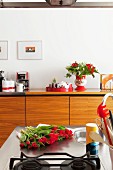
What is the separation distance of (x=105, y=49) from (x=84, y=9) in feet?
2.21

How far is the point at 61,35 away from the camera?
4355mm

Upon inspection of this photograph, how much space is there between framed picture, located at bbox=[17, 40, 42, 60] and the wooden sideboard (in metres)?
0.76

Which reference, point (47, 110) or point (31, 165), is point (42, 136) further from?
point (47, 110)

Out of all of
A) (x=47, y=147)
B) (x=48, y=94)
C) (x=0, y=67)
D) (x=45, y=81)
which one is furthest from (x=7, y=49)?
(x=47, y=147)

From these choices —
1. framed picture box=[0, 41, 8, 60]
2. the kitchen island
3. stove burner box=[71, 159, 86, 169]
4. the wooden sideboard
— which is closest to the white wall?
framed picture box=[0, 41, 8, 60]

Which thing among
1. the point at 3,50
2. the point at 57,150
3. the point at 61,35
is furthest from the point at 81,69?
the point at 57,150

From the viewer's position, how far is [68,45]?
4355mm

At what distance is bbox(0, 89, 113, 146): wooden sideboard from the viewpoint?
383cm

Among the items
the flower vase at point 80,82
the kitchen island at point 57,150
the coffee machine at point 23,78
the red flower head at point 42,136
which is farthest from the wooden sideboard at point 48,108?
the kitchen island at point 57,150

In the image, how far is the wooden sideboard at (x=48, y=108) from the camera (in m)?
3.83

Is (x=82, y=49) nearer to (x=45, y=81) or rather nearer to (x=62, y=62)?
(x=62, y=62)

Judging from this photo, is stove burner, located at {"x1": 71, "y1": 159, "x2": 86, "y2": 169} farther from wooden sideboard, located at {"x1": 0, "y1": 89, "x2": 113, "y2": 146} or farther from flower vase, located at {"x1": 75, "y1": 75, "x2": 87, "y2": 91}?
flower vase, located at {"x1": 75, "y1": 75, "x2": 87, "y2": 91}

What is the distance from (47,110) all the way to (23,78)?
2.31 feet

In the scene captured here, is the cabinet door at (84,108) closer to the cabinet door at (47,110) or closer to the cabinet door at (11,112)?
the cabinet door at (47,110)
